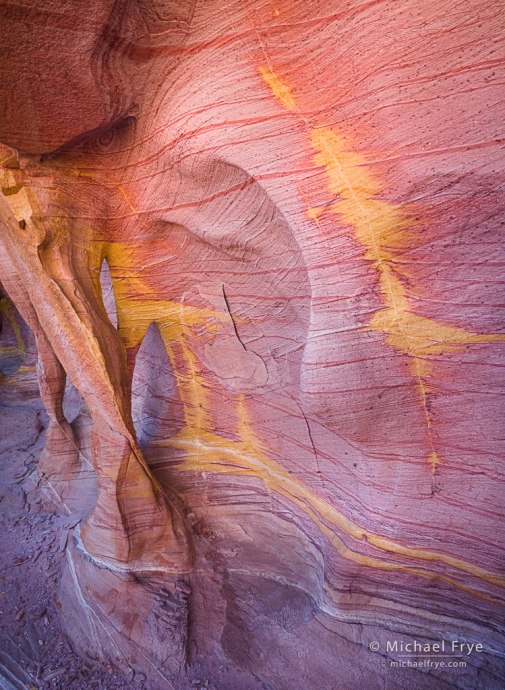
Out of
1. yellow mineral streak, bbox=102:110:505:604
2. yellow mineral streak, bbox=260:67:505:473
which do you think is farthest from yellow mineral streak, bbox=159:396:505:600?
yellow mineral streak, bbox=260:67:505:473

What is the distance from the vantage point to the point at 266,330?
305cm

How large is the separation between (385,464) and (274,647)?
4.85 feet

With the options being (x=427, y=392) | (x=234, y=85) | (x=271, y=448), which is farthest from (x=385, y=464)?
(x=234, y=85)

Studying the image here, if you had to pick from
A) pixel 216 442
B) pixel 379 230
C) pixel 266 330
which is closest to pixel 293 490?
pixel 216 442

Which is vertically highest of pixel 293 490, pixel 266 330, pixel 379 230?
pixel 379 230

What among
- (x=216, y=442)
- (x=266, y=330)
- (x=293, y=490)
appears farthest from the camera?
(x=216, y=442)

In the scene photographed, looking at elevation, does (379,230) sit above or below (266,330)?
above

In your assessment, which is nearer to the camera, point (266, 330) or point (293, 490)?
point (266, 330)

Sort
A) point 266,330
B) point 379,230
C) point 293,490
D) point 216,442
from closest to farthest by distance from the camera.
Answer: point 379,230
point 266,330
point 293,490
point 216,442

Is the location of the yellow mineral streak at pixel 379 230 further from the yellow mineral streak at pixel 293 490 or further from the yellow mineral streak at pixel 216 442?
the yellow mineral streak at pixel 293 490

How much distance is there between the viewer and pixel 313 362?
2.28 meters

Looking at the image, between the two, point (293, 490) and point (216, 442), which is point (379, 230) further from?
point (216, 442)

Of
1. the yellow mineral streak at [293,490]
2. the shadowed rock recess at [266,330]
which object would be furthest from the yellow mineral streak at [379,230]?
the yellow mineral streak at [293,490]

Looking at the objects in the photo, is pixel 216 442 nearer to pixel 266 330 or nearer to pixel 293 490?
pixel 293 490
